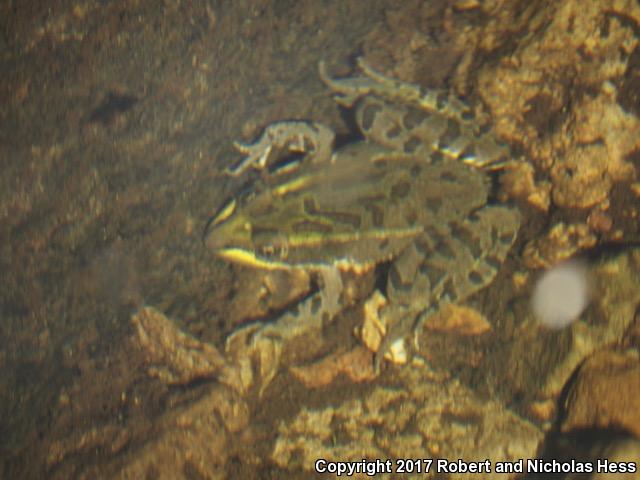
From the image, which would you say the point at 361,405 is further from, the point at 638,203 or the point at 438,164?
the point at 638,203

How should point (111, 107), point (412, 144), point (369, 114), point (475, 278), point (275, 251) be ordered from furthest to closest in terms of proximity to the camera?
1. point (111, 107)
2. point (369, 114)
3. point (412, 144)
4. point (275, 251)
5. point (475, 278)

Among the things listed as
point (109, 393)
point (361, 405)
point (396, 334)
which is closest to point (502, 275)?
point (396, 334)

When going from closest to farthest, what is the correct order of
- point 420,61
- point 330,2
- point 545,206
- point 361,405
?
point 361,405 < point 545,206 < point 420,61 < point 330,2

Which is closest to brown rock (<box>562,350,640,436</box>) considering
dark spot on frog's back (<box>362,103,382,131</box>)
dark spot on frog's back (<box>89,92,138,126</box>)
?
dark spot on frog's back (<box>362,103,382,131</box>)

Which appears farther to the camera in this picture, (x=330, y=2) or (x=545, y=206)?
(x=330, y=2)

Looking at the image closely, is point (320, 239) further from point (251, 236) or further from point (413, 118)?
point (413, 118)

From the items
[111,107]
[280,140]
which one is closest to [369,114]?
[280,140]

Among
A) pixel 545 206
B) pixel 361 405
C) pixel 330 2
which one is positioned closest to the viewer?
pixel 361 405

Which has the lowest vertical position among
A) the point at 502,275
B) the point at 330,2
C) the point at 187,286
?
the point at 187,286
